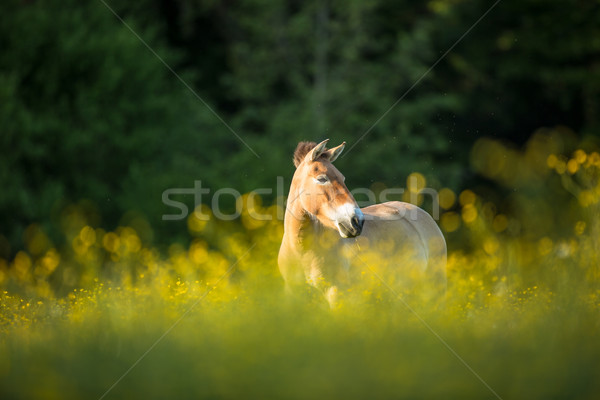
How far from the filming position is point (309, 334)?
3.63m

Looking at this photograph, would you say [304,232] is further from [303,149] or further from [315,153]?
[303,149]

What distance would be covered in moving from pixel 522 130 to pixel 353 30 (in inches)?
268

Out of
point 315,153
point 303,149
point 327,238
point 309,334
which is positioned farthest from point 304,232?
point 309,334

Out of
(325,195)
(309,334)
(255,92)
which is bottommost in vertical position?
(309,334)

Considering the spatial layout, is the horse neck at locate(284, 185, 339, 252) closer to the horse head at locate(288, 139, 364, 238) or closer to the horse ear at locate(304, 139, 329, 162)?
the horse head at locate(288, 139, 364, 238)

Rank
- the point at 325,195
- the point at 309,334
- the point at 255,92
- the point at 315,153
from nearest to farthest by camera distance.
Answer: the point at 309,334
the point at 325,195
the point at 315,153
the point at 255,92

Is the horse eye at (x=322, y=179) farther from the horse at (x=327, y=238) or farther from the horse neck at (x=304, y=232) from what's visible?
the horse neck at (x=304, y=232)

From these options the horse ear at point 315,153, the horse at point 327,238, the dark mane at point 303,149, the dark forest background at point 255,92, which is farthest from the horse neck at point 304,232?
the dark forest background at point 255,92

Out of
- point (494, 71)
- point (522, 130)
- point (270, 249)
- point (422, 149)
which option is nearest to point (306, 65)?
point (422, 149)

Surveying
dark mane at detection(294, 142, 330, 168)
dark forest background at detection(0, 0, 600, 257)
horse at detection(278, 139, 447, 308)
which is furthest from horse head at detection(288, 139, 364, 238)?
dark forest background at detection(0, 0, 600, 257)

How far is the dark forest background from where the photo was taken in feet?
46.8

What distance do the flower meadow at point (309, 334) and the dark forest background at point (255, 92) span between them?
7.64 metres

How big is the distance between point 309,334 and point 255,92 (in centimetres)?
1727

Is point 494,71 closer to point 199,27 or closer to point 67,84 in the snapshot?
point 199,27
